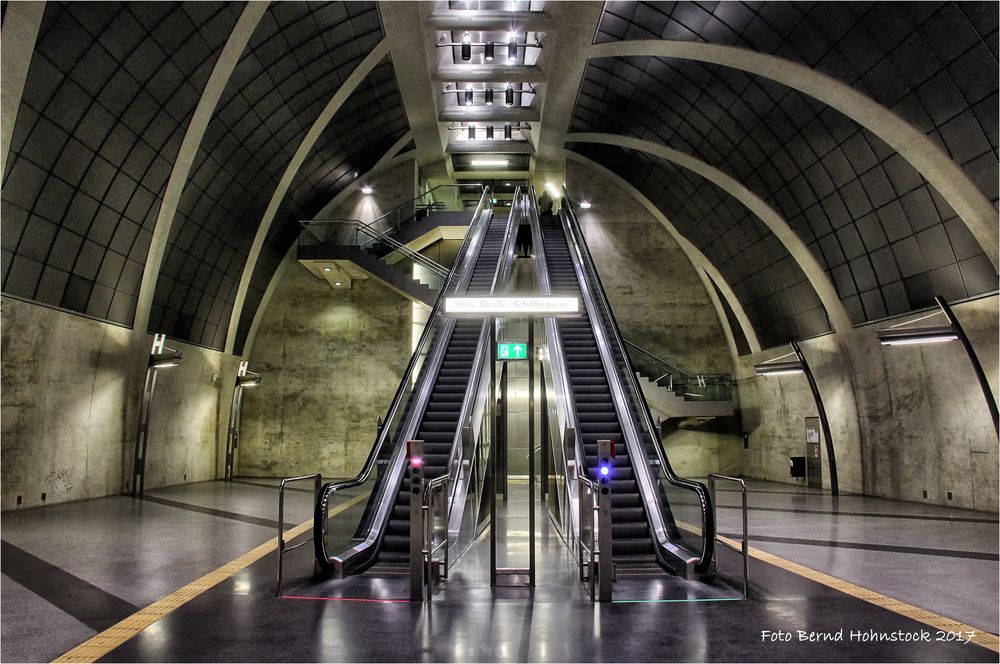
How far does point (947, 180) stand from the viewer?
465 inches

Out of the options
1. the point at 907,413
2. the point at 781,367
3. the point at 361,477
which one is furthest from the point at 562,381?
the point at 781,367

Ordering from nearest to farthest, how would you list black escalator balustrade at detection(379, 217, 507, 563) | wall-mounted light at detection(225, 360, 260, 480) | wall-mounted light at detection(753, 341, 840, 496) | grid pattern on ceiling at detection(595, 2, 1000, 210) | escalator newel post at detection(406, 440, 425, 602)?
escalator newel post at detection(406, 440, 425, 602) → black escalator balustrade at detection(379, 217, 507, 563) → grid pattern on ceiling at detection(595, 2, 1000, 210) → wall-mounted light at detection(753, 341, 840, 496) → wall-mounted light at detection(225, 360, 260, 480)

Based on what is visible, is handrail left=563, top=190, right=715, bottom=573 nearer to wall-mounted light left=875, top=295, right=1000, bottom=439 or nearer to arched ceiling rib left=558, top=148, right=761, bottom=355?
wall-mounted light left=875, top=295, right=1000, bottom=439

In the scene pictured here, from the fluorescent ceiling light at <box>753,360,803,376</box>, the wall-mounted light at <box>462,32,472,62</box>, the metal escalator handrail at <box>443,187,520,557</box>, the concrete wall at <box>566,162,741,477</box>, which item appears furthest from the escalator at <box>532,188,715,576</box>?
the concrete wall at <box>566,162,741,477</box>

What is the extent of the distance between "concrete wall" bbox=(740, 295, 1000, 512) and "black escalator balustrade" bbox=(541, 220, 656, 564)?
6881mm

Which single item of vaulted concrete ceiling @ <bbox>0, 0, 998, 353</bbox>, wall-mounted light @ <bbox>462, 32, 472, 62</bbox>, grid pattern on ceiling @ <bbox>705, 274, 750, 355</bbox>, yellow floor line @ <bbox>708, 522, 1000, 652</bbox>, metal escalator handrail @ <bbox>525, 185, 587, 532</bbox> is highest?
wall-mounted light @ <bbox>462, 32, 472, 62</bbox>

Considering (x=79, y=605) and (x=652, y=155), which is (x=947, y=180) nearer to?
(x=652, y=155)

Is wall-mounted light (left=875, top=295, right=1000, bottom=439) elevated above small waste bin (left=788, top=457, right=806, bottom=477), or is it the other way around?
wall-mounted light (left=875, top=295, right=1000, bottom=439)

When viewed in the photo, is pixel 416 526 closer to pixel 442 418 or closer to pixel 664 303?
pixel 442 418

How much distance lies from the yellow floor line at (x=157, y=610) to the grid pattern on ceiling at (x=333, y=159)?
14892mm

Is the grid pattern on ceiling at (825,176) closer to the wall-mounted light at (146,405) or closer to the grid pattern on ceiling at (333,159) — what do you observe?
the grid pattern on ceiling at (333,159)

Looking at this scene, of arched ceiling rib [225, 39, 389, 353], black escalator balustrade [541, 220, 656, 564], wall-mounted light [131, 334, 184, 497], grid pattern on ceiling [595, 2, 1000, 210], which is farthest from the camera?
arched ceiling rib [225, 39, 389, 353]

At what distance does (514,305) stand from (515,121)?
18.8 meters

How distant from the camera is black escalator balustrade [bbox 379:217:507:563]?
8227 millimetres
